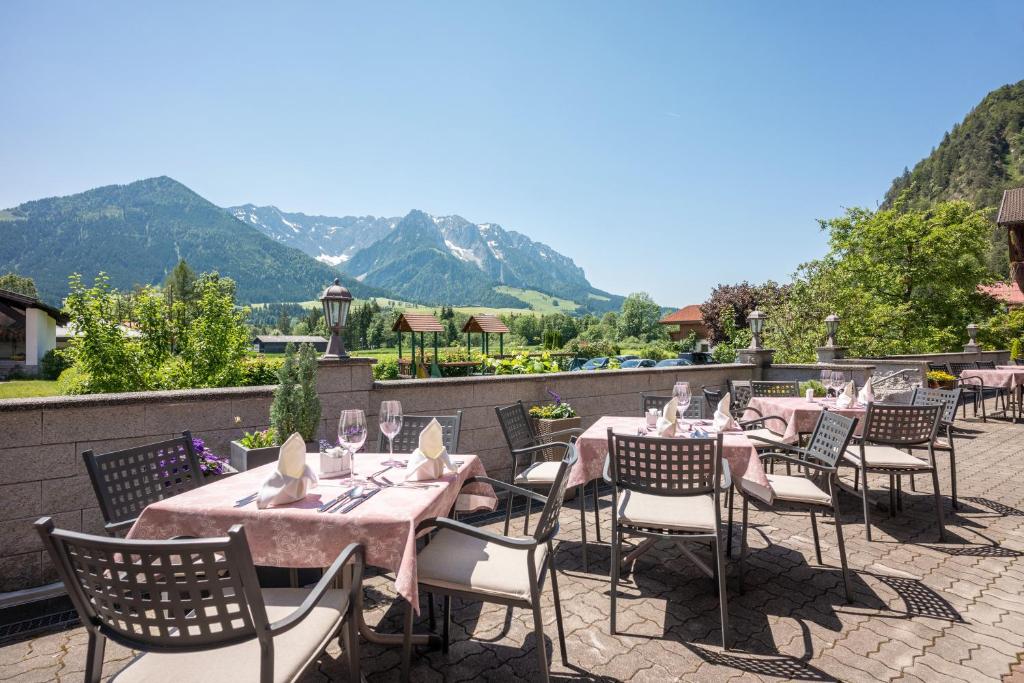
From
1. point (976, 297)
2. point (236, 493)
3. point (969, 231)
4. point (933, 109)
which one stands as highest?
point (933, 109)

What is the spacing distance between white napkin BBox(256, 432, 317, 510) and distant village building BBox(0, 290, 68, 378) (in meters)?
42.2

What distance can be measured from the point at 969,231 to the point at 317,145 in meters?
40.2

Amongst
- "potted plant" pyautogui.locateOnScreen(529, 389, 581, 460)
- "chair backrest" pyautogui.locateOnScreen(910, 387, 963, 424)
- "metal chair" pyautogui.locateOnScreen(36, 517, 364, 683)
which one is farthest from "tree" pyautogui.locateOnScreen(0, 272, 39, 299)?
"chair backrest" pyautogui.locateOnScreen(910, 387, 963, 424)

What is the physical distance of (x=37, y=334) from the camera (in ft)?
118

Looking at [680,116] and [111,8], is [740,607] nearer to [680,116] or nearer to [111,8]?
[111,8]

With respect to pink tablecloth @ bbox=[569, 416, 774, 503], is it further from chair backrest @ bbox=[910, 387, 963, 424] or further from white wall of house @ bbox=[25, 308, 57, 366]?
white wall of house @ bbox=[25, 308, 57, 366]

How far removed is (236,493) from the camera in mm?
2346

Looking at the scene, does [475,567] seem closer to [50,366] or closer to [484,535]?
[484,535]

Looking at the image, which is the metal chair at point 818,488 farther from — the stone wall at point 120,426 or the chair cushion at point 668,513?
the stone wall at point 120,426

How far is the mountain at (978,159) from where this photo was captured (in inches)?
2409

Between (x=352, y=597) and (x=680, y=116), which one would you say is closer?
(x=352, y=597)

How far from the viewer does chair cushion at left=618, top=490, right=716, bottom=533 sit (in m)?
2.79

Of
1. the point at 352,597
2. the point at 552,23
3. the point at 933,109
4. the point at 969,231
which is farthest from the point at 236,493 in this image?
the point at 933,109

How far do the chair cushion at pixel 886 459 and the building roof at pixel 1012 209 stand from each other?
27566 millimetres
